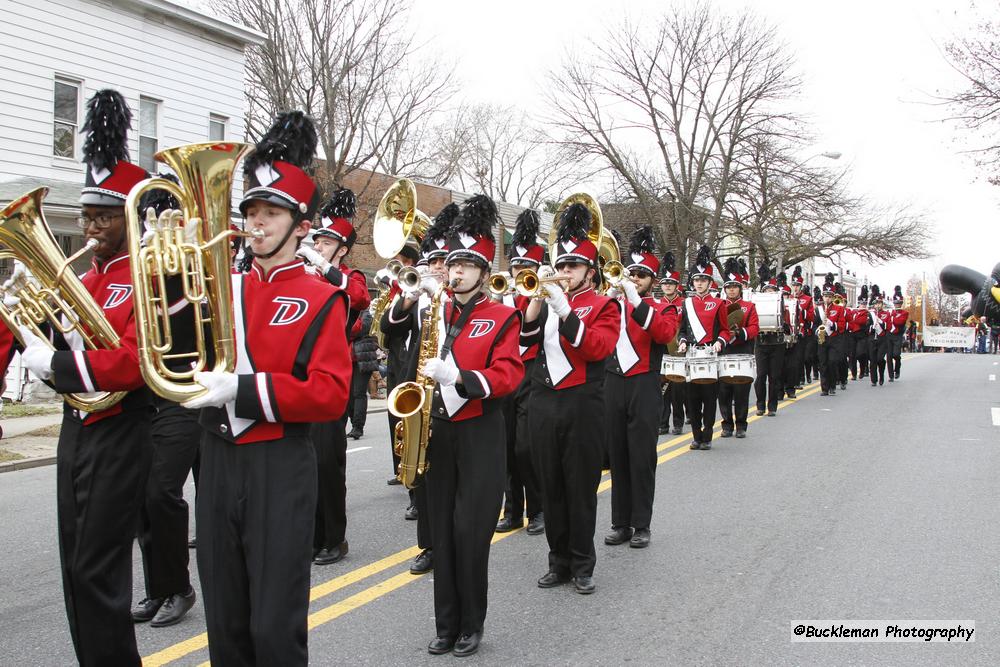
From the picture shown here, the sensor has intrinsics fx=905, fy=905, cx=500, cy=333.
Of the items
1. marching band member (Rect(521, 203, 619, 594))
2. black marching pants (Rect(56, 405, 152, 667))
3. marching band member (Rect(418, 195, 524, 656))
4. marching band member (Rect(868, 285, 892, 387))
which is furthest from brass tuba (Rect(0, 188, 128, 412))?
marching band member (Rect(868, 285, 892, 387))

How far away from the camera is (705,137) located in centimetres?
3133

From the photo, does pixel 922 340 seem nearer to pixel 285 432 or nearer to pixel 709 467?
pixel 709 467

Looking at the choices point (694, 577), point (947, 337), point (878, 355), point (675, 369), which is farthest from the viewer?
point (947, 337)

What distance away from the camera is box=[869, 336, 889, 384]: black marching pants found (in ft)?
71.9

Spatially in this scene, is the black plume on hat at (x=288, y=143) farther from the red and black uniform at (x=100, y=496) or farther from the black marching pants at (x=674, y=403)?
the black marching pants at (x=674, y=403)

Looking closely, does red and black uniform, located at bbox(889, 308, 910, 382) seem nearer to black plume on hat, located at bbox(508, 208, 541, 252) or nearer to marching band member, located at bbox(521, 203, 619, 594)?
black plume on hat, located at bbox(508, 208, 541, 252)

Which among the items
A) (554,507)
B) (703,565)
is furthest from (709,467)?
(554,507)

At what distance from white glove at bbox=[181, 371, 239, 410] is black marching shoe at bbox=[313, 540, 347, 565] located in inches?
133

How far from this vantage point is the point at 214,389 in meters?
2.97

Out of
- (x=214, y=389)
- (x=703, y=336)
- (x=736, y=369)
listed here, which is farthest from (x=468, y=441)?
(x=736, y=369)

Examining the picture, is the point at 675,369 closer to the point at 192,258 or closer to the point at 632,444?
the point at 632,444

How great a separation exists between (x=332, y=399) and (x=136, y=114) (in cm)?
1769

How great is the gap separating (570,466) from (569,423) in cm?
27

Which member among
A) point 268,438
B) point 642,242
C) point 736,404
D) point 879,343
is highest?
point 642,242
